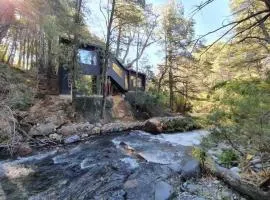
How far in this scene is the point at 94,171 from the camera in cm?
686

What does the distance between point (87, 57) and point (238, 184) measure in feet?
42.2

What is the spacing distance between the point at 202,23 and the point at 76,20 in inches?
430

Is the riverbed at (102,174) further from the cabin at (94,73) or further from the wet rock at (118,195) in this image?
the cabin at (94,73)

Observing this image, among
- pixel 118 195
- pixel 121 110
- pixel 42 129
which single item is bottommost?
pixel 118 195

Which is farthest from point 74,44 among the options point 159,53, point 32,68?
point 159,53

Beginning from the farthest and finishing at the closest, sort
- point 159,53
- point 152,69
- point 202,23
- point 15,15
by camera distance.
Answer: point 152,69 < point 159,53 < point 15,15 < point 202,23

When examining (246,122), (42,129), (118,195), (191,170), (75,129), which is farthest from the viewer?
(75,129)

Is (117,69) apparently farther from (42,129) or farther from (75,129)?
(42,129)

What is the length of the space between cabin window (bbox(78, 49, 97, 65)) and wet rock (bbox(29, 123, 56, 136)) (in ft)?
17.9

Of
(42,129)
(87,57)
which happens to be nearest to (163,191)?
(42,129)

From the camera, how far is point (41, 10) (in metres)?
7.64

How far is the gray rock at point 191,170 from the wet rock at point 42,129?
6441mm

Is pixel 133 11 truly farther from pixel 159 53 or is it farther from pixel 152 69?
pixel 152 69

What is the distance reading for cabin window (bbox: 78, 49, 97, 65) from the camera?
15627 millimetres
